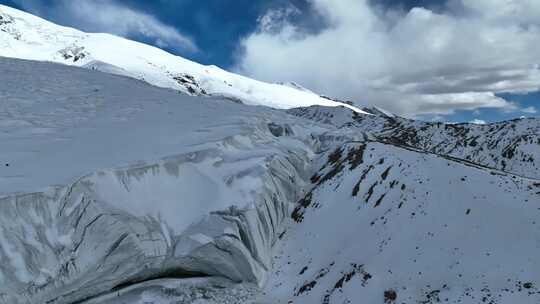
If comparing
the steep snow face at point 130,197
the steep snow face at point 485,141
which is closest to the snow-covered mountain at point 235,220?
the steep snow face at point 130,197

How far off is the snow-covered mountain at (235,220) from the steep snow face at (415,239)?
A: 3.5 inches

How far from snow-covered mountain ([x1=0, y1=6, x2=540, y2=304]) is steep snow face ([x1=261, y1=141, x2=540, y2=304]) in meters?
0.09

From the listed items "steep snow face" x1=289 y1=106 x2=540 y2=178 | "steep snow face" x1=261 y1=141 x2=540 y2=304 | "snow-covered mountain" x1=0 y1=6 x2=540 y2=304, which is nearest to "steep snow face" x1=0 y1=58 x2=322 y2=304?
"snow-covered mountain" x1=0 y1=6 x2=540 y2=304

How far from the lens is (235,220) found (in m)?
25.6

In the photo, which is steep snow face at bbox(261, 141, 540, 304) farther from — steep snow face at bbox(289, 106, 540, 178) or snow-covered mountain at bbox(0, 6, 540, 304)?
steep snow face at bbox(289, 106, 540, 178)

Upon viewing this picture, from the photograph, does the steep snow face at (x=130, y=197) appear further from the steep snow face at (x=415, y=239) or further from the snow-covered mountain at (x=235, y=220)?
the steep snow face at (x=415, y=239)

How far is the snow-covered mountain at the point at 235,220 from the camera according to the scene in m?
19.3

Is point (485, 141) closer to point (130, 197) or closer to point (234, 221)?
point (234, 221)

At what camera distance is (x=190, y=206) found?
83.7 ft

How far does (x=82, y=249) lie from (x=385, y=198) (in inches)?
771

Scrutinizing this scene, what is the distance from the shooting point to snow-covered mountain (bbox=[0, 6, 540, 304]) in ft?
63.3

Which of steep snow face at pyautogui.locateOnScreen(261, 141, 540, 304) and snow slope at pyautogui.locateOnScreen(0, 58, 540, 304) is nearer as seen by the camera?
steep snow face at pyautogui.locateOnScreen(261, 141, 540, 304)

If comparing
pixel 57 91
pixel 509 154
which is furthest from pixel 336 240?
pixel 509 154

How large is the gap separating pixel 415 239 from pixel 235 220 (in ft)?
37.5
